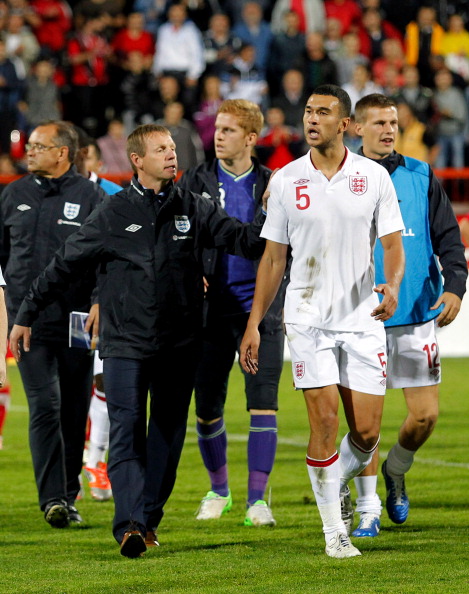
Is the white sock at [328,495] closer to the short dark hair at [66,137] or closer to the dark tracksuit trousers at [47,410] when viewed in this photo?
the dark tracksuit trousers at [47,410]

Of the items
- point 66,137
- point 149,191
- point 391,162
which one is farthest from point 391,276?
point 66,137

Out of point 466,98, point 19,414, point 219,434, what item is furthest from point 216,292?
point 466,98

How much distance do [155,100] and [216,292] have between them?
37.7 feet

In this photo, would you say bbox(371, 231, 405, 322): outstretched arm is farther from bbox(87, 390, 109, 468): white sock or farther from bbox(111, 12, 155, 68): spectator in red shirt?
bbox(111, 12, 155, 68): spectator in red shirt

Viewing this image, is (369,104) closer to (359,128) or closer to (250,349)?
(359,128)

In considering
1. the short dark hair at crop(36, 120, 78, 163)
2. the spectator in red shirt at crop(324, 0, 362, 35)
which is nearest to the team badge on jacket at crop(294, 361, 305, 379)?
the short dark hair at crop(36, 120, 78, 163)

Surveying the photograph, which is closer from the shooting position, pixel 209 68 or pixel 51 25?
pixel 209 68

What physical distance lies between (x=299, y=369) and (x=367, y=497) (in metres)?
1.15

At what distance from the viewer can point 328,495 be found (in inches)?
238

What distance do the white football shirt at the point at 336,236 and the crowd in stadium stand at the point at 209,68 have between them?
10.9 m

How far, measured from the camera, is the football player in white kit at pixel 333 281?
604cm

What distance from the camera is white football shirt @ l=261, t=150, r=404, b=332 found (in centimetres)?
605

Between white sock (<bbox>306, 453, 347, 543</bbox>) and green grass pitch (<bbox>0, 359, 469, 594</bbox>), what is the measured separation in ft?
0.52

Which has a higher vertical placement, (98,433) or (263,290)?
(263,290)
